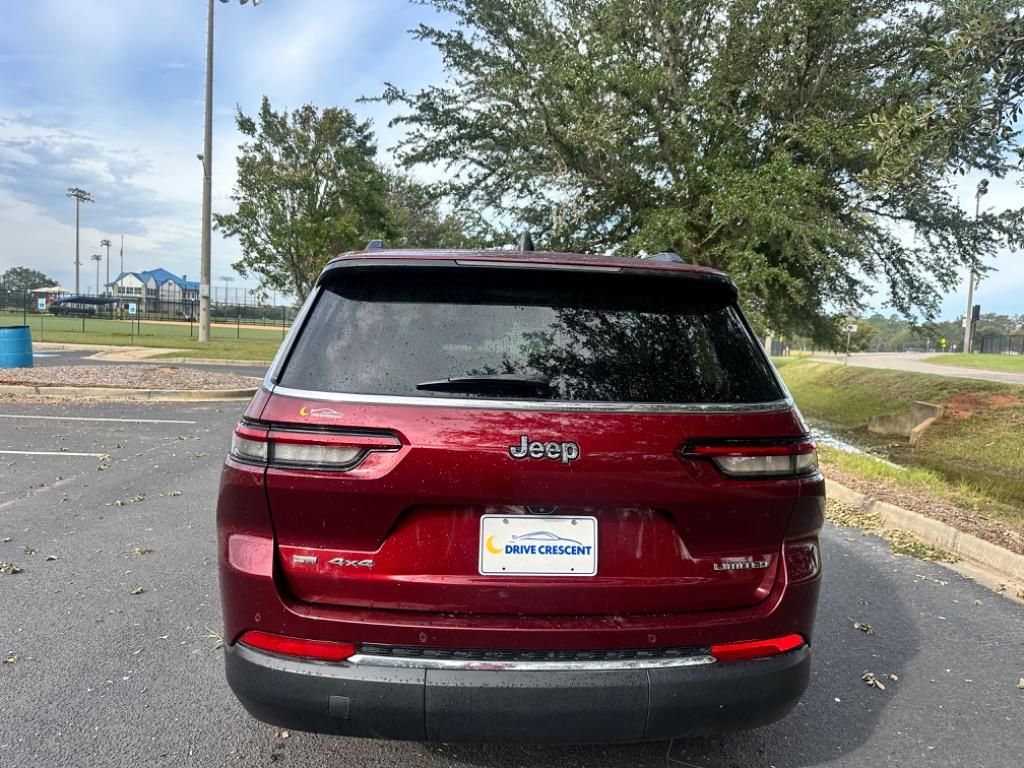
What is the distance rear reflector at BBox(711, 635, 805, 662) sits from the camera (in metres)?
2.09

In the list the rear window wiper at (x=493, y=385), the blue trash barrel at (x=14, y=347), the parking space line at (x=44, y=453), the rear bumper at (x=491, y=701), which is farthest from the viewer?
the blue trash barrel at (x=14, y=347)

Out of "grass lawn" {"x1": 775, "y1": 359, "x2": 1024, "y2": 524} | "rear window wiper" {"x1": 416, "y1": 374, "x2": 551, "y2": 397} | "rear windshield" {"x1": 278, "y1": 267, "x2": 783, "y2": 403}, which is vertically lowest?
"grass lawn" {"x1": 775, "y1": 359, "x2": 1024, "y2": 524}

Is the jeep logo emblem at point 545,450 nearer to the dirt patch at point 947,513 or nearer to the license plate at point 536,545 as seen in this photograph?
the license plate at point 536,545

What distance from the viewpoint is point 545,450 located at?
→ 1966 millimetres

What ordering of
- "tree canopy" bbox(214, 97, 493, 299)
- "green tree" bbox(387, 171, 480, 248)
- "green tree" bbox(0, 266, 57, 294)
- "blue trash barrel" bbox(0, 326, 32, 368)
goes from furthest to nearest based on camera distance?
"green tree" bbox(0, 266, 57, 294) → "tree canopy" bbox(214, 97, 493, 299) → "green tree" bbox(387, 171, 480, 248) → "blue trash barrel" bbox(0, 326, 32, 368)

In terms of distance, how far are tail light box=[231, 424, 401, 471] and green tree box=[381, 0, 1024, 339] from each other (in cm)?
1146

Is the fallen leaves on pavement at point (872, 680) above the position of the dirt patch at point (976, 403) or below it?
below

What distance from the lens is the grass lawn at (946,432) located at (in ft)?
28.0

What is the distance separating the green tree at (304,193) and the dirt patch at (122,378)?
10163mm

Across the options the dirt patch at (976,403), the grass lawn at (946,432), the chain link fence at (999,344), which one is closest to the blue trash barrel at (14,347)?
the grass lawn at (946,432)

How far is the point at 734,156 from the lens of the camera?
13867 millimetres

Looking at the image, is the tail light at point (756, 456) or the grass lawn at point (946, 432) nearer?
the tail light at point (756, 456)

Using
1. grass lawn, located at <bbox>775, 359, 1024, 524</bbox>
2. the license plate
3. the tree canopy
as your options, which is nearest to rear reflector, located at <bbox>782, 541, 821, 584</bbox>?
the license plate

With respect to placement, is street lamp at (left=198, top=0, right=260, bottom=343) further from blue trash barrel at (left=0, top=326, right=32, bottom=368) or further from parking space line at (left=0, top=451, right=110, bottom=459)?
parking space line at (left=0, top=451, right=110, bottom=459)
